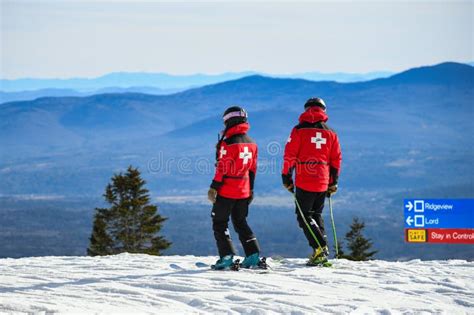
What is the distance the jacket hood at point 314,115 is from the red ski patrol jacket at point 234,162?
2.70 ft

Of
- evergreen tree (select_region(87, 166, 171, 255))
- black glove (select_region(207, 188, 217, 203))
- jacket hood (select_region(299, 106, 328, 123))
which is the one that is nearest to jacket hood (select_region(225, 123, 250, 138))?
black glove (select_region(207, 188, 217, 203))

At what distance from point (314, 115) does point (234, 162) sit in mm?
1233

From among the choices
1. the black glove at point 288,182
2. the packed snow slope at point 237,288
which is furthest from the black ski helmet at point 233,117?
the packed snow slope at point 237,288

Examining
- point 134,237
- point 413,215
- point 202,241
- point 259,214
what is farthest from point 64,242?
point 413,215

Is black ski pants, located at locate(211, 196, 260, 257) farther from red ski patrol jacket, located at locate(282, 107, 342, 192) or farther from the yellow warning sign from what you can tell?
the yellow warning sign

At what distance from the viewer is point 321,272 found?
10211mm

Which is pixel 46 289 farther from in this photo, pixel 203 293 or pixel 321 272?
pixel 321 272

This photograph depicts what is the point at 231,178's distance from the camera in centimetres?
1012

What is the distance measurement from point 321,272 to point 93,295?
2895mm

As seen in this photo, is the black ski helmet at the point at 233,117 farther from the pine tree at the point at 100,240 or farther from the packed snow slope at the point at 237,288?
the pine tree at the point at 100,240

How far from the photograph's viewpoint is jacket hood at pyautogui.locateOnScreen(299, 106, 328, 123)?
34.7 feet

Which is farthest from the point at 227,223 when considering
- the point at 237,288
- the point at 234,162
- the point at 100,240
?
the point at 100,240

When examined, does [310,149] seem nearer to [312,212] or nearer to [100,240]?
[312,212]

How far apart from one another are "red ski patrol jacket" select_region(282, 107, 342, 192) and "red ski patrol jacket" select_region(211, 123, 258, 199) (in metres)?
0.63
